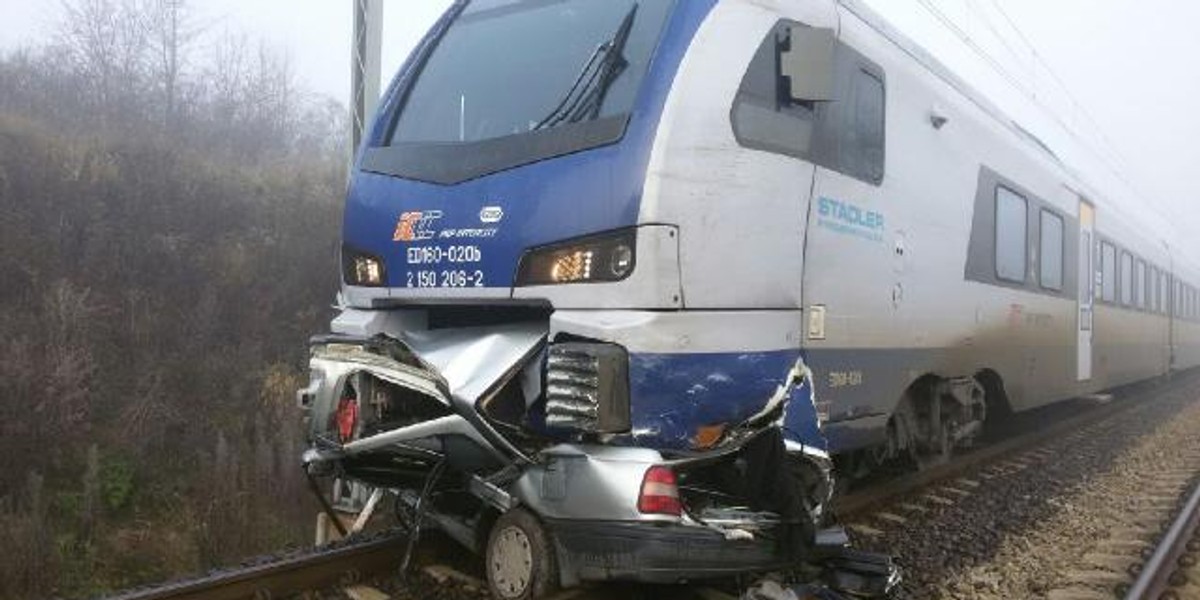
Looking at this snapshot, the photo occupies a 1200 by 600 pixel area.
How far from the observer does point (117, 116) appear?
15.3m

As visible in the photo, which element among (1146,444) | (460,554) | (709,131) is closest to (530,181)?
(709,131)

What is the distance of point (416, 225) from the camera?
456 cm

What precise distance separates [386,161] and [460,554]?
6.48ft

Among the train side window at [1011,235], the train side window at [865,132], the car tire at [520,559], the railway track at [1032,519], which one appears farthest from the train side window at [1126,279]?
the car tire at [520,559]

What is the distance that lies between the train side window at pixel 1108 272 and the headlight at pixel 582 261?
987 centimetres

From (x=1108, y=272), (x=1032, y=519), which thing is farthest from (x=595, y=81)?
(x=1108, y=272)

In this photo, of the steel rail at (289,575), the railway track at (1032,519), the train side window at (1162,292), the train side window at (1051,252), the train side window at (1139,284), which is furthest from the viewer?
the train side window at (1162,292)

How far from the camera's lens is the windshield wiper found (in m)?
4.22

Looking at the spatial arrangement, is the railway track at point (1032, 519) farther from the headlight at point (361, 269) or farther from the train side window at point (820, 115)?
the headlight at point (361, 269)

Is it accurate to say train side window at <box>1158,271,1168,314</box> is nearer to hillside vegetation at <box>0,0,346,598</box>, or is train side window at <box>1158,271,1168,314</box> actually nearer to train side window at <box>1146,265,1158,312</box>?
train side window at <box>1146,265,1158,312</box>

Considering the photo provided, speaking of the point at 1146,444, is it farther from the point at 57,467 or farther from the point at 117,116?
the point at 117,116

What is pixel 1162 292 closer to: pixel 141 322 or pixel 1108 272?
pixel 1108 272

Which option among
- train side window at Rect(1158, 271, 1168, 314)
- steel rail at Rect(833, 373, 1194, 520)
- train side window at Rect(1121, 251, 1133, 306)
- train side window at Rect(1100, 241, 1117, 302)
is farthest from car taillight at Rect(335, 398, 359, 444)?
train side window at Rect(1158, 271, 1168, 314)

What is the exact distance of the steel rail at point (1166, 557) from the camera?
16.4 feet
